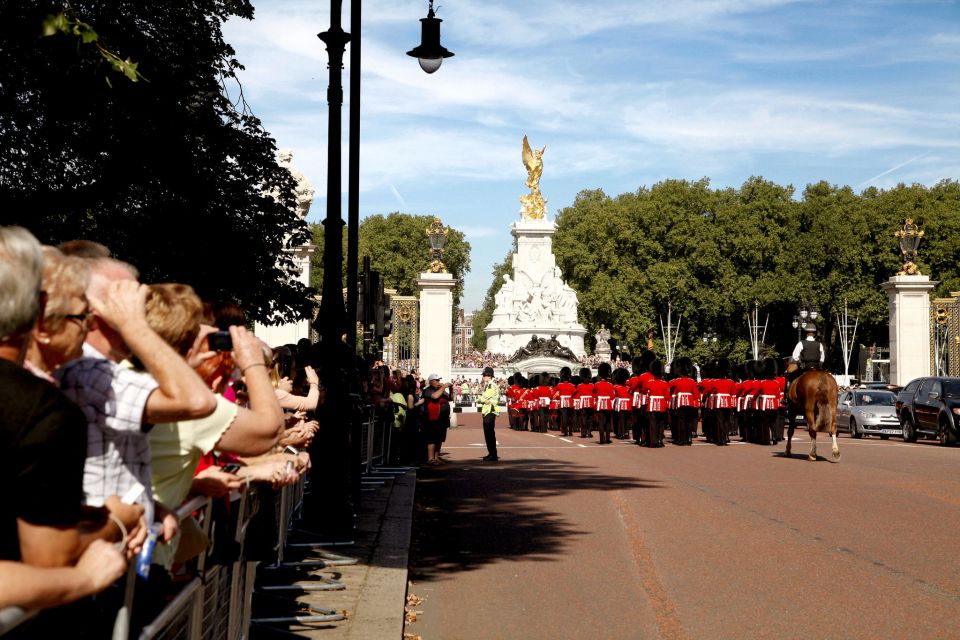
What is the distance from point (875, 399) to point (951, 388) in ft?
19.2

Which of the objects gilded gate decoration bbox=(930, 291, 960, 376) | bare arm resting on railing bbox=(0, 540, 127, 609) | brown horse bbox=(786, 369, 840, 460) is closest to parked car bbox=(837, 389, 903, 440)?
gilded gate decoration bbox=(930, 291, 960, 376)

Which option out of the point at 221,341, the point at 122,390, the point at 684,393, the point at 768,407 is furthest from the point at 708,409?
the point at 122,390

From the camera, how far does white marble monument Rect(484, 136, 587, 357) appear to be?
64.3 meters

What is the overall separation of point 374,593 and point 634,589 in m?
1.80

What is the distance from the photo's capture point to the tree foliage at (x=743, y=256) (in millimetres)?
67875

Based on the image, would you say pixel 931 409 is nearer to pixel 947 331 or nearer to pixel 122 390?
pixel 947 331

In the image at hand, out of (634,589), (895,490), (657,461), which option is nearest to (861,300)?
(657,461)

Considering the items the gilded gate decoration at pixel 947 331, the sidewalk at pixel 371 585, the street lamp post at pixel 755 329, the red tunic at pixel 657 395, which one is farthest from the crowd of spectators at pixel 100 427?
the street lamp post at pixel 755 329

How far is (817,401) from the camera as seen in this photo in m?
22.2

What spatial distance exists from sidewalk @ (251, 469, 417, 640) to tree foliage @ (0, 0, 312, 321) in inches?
195

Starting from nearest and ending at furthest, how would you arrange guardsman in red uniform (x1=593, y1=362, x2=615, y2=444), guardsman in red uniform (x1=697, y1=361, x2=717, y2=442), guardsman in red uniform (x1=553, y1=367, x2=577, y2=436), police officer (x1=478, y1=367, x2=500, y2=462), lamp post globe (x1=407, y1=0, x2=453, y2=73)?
1. lamp post globe (x1=407, y1=0, x2=453, y2=73)
2. police officer (x1=478, y1=367, x2=500, y2=462)
3. guardsman in red uniform (x1=697, y1=361, x2=717, y2=442)
4. guardsman in red uniform (x1=593, y1=362, x2=615, y2=444)
5. guardsman in red uniform (x1=553, y1=367, x2=577, y2=436)

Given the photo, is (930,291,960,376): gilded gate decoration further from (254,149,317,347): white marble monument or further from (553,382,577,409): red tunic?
(254,149,317,347): white marble monument

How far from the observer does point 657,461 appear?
70.2ft

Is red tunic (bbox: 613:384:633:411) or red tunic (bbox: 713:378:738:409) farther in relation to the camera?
red tunic (bbox: 613:384:633:411)
